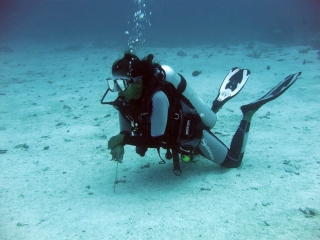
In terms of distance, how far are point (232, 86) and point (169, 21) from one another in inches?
1717

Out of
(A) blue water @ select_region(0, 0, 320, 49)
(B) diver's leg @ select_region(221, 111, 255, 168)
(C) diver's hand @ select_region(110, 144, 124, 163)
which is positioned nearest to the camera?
(C) diver's hand @ select_region(110, 144, 124, 163)

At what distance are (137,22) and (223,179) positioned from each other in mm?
75668

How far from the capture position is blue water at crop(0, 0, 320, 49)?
30.0 metres

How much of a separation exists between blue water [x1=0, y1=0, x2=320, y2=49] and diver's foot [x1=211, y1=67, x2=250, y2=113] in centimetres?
2346

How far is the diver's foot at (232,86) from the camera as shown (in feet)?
16.3

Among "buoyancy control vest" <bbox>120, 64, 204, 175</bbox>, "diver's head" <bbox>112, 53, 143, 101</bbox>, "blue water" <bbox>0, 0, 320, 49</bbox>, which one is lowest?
"buoyancy control vest" <bbox>120, 64, 204, 175</bbox>

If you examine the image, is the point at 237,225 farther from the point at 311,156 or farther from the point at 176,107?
the point at 311,156

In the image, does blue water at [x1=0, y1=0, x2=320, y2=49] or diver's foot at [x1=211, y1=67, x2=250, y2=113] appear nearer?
diver's foot at [x1=211, y1=67, x2=250, y2=113]

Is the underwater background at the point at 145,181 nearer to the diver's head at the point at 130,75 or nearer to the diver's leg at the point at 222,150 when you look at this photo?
the diver's leg at the point at 222,150

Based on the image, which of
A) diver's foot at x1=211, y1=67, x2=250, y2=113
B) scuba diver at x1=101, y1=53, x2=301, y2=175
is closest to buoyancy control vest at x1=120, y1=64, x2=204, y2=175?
scuba diver at x1=101, y1=53, x2=301, y2=175

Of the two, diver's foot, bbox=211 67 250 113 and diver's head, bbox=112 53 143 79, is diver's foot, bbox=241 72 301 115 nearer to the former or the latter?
diver's foot, bbox=211 67 250 113

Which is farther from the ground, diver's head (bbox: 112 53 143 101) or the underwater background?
diver's head (bbox: 112 53 143 101)

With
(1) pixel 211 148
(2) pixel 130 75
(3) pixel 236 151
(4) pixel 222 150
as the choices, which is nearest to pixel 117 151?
(2) pixel 130 75

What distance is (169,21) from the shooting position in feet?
147
